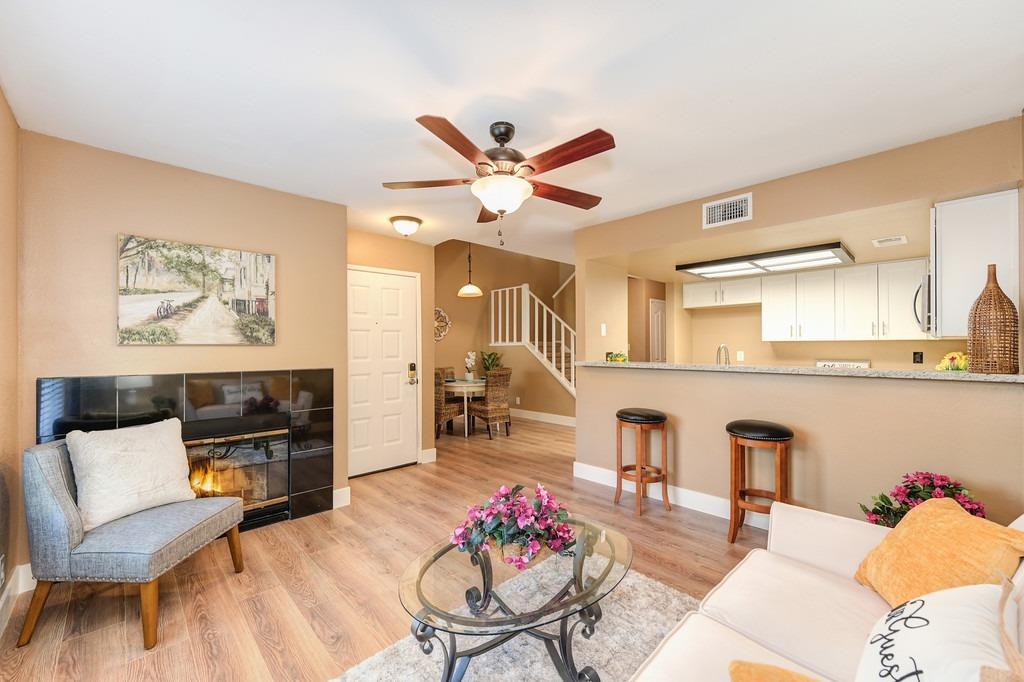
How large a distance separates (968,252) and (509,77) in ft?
9.18

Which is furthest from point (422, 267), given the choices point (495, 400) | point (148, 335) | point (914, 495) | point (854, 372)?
point (914, 495)

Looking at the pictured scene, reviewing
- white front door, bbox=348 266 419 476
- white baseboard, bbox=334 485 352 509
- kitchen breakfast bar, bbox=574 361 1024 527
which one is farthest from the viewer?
white front door, bbox=348 266 419 476

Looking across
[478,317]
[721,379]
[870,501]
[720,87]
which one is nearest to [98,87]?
[720,87]

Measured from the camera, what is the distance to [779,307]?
15.4 feet

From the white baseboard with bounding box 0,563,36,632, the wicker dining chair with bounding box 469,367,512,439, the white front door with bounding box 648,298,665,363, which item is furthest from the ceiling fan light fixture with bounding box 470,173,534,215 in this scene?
the white front door with bounding box 648,298,665,363

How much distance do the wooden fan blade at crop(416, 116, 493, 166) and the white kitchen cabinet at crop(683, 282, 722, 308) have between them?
4.20 metres

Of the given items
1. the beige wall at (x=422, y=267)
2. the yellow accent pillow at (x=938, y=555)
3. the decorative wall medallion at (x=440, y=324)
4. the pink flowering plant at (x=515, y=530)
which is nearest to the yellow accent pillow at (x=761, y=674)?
the yellow accent pillow at (x=938, y=555)

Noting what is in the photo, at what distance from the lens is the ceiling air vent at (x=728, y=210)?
312 cm

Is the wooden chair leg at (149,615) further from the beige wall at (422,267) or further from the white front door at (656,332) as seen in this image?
the white front door at (656,332)

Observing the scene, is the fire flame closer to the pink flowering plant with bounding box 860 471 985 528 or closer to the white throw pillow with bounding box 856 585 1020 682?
the white throw pillow with bounding box 856 585 1020 682

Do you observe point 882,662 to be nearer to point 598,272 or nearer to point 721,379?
point 721,379

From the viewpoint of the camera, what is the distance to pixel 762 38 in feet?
5.45

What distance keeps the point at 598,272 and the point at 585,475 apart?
2.12 metres

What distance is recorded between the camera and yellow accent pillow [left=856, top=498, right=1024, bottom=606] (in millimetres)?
1157
